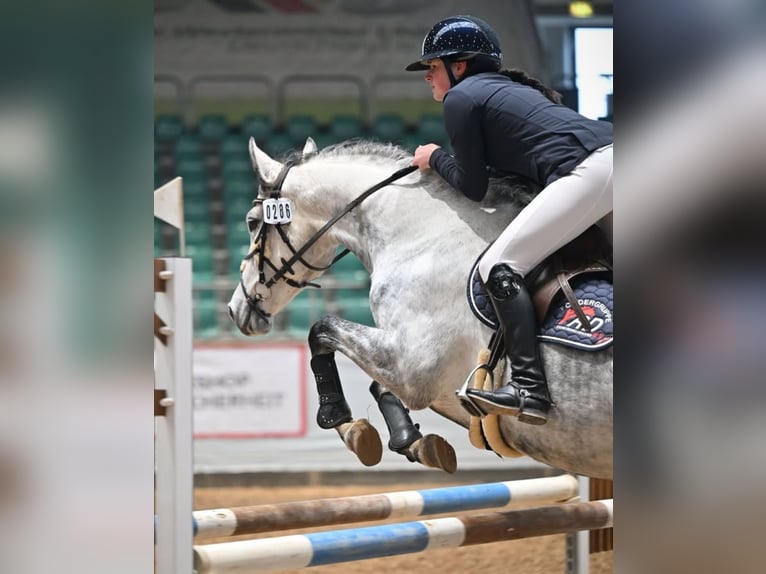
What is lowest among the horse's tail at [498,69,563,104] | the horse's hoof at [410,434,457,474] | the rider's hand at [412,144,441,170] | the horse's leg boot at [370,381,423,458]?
the horse's hoof at [410,434,457,474]

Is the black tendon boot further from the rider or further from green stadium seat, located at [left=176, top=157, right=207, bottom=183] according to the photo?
green stadium seat, located at [left=176, top=157, right=207, bottom=183]

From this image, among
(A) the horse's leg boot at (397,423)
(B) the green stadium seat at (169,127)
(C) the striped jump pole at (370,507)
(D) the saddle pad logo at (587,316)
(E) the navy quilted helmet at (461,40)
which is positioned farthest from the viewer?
(B) the green stadium seat at (169,127)

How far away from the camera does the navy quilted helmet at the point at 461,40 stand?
1932mm

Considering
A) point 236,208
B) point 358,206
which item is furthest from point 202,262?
point 358,206

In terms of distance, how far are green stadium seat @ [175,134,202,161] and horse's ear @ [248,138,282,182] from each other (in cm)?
466

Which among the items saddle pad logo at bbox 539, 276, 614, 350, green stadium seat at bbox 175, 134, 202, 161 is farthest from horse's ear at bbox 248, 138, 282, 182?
green stadium seat at bbox 175, 134, 202, 161

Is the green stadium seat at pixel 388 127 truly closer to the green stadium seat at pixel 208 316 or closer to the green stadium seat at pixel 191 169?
the green stadium seat at pixel 191 169

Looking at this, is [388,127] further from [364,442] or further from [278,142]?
[364,442]

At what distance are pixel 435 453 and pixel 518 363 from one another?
357 mm

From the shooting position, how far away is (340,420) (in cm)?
205

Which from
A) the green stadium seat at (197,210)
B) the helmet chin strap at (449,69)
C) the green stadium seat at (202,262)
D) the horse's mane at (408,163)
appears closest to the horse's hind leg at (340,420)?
the horse's mane at (408,163)

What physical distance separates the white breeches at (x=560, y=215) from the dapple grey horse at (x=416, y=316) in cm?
17

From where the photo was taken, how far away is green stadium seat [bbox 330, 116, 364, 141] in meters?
6.75
